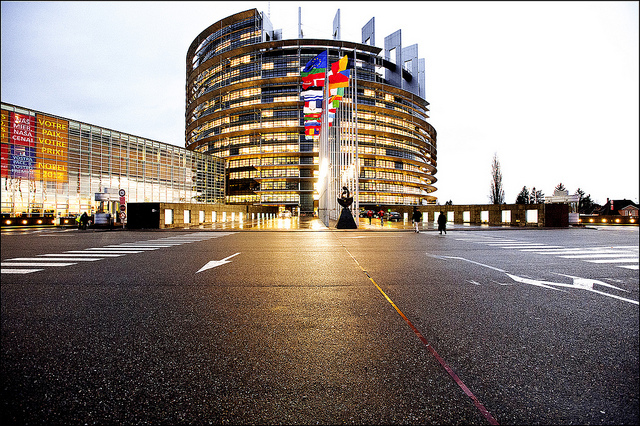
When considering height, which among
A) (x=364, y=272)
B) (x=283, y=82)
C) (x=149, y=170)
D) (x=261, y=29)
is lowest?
(x=364, y=272)

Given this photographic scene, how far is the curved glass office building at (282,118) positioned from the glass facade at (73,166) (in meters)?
22.9

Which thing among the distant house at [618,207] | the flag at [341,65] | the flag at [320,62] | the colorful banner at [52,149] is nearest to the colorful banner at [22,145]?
the colorful banner at [52,149]

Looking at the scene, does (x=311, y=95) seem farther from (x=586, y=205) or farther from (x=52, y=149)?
(x=586, y=205)

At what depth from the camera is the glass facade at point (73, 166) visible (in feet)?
117

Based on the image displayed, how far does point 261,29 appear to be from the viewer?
77625 mm

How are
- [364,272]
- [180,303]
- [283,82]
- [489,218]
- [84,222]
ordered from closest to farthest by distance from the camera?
[180,303] → [364,272] → [84,222] → [489,218] → [283,82]

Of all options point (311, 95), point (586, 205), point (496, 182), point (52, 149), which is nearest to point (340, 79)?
point (311, 95)

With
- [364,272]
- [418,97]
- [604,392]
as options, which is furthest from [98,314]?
[418,97]

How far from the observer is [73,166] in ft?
136

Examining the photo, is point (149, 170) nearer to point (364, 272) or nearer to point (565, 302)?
point (364, 272)

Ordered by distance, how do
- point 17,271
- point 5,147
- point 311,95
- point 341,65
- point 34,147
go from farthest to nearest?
point 34,147
point 5,147
point 311,95
point 341,65
point 17,271

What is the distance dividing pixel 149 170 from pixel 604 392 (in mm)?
59512

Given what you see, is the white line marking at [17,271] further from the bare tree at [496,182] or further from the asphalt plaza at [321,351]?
the bare tree at [496,182]

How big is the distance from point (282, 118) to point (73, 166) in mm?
45983
